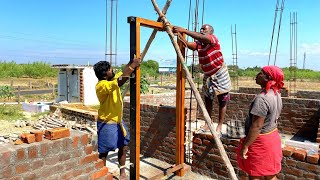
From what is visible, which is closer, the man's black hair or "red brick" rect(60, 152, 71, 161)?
"red brick" rect(60, 152, 71, 161)

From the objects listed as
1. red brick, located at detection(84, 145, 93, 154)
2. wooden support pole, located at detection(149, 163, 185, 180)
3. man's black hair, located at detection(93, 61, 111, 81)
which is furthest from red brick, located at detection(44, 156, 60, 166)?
wooden support pole, located at detection(149, 163, 185, 180)

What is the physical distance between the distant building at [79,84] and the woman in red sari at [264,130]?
1110cm

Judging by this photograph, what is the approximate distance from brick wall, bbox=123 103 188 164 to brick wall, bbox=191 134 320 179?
61 centimetres

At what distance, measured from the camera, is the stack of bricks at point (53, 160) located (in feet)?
7.52

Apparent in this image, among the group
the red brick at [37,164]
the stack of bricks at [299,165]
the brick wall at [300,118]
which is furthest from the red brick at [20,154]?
the brick wall at [300,118]

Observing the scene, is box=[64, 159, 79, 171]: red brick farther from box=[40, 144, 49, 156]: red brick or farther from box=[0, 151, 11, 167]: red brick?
box=[0, 151, 11, 167]: red brick

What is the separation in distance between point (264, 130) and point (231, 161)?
1.51 meters

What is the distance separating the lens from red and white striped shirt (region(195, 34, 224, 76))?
3.71 meters

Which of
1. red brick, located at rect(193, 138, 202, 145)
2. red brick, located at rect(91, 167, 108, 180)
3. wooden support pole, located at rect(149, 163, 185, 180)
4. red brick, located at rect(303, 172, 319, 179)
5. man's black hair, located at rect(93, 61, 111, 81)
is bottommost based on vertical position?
wooden support pole, located at rect(149, 163, 185, 180)

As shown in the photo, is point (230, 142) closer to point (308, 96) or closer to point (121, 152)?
point (121, 152)

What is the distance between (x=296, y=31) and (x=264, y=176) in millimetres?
12629

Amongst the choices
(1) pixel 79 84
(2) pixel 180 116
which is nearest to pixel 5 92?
(1) pixel 79 84

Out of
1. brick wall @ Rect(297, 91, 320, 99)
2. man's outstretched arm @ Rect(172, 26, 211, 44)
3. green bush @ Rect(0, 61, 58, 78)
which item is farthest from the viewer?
green bush @ Rect(0, 61, 58, 78)

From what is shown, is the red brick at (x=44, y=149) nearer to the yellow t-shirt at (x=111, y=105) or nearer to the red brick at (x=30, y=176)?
the red brick at (x=30, y=176)
